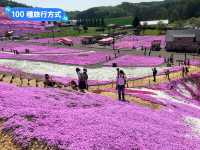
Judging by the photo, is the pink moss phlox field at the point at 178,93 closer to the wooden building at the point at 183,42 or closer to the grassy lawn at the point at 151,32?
the wooden building at the point at 183,42

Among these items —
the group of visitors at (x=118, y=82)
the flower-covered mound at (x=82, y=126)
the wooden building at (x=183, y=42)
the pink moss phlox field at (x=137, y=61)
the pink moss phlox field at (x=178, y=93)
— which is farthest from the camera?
the wooden building at (x=183, y=42)

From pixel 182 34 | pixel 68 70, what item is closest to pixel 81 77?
pixel 68 70

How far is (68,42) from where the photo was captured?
145125 millimetres

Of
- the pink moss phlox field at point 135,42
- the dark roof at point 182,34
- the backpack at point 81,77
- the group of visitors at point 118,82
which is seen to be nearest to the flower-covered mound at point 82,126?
the group of visitors at point 118,82

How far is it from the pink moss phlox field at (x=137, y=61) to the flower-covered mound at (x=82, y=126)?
57579 millimetres

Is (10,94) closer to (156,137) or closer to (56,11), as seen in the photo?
(156,137)

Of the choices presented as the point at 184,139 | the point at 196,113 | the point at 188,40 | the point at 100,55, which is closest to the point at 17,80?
the point at 196,113

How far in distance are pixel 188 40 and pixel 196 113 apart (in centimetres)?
7844

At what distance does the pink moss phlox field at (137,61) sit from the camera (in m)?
89.6

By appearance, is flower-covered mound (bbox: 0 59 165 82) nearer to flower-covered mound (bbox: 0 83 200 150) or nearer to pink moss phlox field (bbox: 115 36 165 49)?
flower-covered mound (bbox: 0 83 200 150)

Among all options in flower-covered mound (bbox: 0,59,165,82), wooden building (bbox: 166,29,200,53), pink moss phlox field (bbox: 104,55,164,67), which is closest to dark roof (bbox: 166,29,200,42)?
wooden building (bbox: 166,29,200,53)

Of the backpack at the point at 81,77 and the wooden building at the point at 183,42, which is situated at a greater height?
the backpack at the point at 81,77

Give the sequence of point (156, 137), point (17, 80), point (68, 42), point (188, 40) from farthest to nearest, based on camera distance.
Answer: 1. point (68, 42)
2. point (188, 40)
3. point (17, 80)
4. point (156, 137)

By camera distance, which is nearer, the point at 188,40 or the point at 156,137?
the point at 156,137
